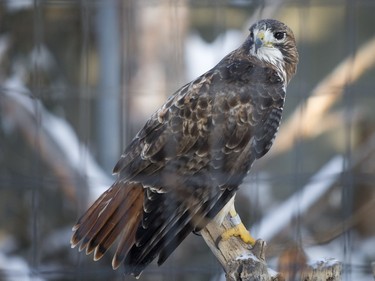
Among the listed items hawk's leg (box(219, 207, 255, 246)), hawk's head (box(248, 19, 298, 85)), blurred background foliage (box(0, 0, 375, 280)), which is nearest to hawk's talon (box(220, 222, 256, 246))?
hawk's leg (box(219, 207, 255, 246))

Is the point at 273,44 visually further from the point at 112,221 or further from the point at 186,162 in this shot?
the point at 112,221

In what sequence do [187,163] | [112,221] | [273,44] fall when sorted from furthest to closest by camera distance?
[273,44]
[187,163]
[112,221]

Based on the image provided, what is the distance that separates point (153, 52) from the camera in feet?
16.7

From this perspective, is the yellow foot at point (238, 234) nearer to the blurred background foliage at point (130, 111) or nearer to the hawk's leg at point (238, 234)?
the hawk's leg at point (238, 234)

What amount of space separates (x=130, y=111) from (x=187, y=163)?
1.68 m

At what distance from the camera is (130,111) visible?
186 inches

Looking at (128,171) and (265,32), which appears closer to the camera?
(128,171)

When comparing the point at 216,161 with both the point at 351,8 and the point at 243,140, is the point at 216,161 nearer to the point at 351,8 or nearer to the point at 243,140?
the point at 243,140

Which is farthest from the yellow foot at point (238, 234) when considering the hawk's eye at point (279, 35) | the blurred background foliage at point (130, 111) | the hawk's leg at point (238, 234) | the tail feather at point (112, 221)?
the blurred background foliage at point (130, 111)

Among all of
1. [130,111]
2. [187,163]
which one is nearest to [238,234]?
[187,163]

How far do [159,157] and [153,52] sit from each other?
2069 millimetres

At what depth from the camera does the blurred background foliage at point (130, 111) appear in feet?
15.5

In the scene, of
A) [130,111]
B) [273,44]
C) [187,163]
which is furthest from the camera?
[130,111]

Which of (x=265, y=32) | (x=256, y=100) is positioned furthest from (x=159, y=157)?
(x=265, y=32)
